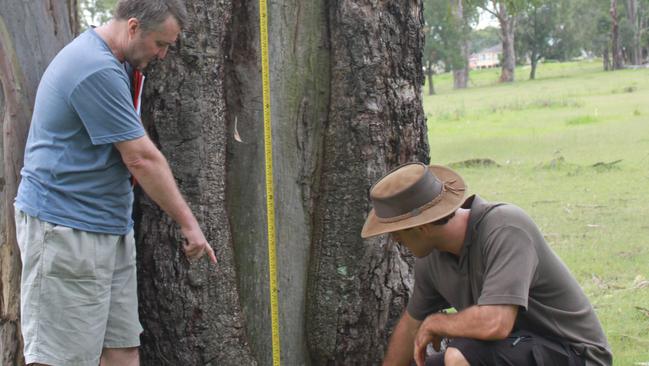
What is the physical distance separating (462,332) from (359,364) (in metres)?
0.97

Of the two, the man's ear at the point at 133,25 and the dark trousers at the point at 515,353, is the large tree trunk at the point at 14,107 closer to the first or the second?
the man's ear at the point at 133,25

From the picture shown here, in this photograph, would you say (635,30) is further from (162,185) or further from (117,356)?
(162,185)

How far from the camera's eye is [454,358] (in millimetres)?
3961

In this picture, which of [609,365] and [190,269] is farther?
[190,269]

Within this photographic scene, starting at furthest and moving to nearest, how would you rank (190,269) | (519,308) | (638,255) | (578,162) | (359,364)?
(578,162), (638,255), (359,364), (190,269), (519,308)

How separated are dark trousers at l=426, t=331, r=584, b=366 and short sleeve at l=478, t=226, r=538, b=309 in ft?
0.73

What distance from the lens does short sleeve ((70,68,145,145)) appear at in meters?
3.86

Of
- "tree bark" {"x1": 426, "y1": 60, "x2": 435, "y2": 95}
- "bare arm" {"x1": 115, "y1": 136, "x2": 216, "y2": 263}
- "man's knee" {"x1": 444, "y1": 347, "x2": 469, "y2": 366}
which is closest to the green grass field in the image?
"man's knee" {"x1": 444, "y1": 347, "x2": 469, "y2": 366}

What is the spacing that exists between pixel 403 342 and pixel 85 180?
5.15 ft

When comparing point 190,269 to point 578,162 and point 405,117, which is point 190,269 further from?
point 578,162

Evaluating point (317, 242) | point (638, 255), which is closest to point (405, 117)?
point (317, 242)

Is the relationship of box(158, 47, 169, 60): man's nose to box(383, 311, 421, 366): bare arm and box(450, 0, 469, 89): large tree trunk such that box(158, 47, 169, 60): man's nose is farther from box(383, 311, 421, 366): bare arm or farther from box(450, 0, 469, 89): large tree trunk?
box(450, 0, 469, 89): large tree trunk

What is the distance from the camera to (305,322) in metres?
4.82

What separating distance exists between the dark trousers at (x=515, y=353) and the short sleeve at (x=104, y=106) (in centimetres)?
162
